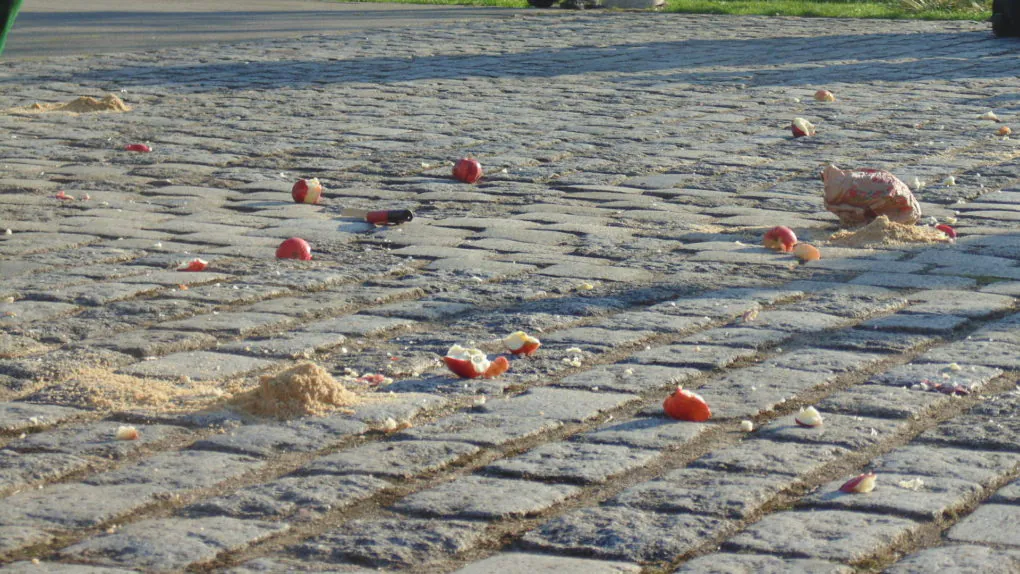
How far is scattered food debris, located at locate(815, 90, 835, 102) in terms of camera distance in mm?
10070

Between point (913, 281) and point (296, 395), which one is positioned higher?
point (296, 395)

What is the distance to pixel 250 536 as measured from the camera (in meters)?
2.77

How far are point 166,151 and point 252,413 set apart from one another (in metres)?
4.48

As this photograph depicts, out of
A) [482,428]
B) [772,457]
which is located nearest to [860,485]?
[772,457]

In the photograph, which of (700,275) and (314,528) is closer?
(314,528)

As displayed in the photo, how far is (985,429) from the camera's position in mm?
3461

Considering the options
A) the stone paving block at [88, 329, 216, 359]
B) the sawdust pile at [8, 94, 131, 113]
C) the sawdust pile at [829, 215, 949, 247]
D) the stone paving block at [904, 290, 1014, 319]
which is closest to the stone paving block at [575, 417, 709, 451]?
the stone paving block at [88, 329, 216, 359]

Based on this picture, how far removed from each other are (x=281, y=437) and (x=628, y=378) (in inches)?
39.2

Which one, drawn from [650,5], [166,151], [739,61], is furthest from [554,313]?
[650,5]

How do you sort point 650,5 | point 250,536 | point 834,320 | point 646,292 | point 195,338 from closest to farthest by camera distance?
point 250,536
point 195,338
point 834,320
point 646,292
point 650,5

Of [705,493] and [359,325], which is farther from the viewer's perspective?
[359,325]

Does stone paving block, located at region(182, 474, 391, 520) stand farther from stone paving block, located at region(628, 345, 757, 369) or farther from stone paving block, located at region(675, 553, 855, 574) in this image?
stone paving block, located at region(628, 345, 757, 369)

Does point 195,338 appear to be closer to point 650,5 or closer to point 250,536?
point 250,536

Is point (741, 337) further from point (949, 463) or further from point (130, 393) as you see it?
point (130, 393)
